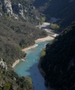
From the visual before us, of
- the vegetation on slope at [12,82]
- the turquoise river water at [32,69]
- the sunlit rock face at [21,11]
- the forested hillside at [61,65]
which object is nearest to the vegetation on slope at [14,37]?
the turquoise river water at [32,69]

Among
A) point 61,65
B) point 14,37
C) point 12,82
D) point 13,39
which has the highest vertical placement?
point 14,37

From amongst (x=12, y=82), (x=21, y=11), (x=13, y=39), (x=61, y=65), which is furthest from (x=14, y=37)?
(x=12, y=82)

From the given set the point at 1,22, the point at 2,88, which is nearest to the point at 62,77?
the point at 2,88

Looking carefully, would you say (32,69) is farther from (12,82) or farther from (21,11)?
(21,11)

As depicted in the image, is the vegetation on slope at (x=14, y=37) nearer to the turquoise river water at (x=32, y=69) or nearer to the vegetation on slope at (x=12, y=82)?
the turquoise river water at (x=32, y=69)

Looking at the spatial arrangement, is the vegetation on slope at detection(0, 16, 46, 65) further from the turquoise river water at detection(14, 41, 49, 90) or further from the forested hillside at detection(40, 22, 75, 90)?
the forested hillside at detection(40, 22, 75, 90)

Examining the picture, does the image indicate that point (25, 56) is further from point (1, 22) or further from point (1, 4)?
point (1, 4)
